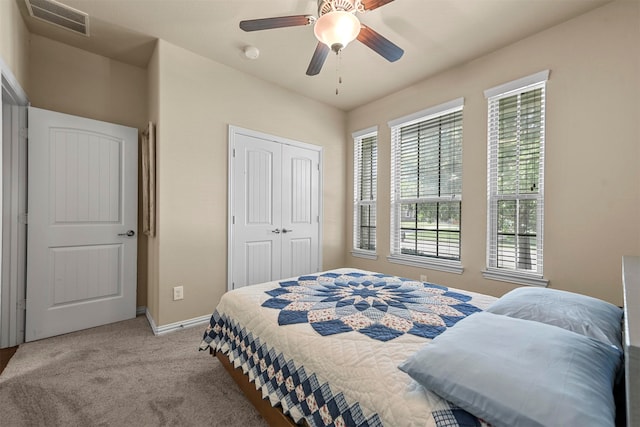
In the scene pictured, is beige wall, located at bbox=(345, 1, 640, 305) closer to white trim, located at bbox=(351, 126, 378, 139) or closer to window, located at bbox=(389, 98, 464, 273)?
window, located at bbox=(389, 98, 464, 273)

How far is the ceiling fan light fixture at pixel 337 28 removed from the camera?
1.68 metres

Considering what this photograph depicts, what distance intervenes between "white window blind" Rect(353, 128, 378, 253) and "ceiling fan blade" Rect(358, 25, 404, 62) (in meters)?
1.98

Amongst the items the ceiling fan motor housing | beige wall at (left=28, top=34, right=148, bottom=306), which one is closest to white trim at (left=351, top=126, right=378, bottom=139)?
the ceiling fan motor housing

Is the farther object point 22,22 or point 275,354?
point 22,22

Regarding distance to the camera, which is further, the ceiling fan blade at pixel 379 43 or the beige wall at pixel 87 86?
the beige wall at pixel 87 86

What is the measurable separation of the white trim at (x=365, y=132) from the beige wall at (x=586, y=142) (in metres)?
1.40

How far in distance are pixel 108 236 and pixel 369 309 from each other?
111 inches

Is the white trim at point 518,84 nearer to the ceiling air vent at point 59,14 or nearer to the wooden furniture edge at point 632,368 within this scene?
the wooden furniture edge at point 632,368

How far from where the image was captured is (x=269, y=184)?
3.55 meters

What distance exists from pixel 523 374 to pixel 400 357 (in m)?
0.43

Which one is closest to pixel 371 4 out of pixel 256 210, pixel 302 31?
pixel 302 31

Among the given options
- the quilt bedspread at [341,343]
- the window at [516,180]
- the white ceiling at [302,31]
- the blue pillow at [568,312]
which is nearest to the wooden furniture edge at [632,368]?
the quilt bedspread at [341,343]

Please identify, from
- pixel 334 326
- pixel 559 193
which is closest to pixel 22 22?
pixel 334 326

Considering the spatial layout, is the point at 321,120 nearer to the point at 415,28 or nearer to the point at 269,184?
the point at 269,184
